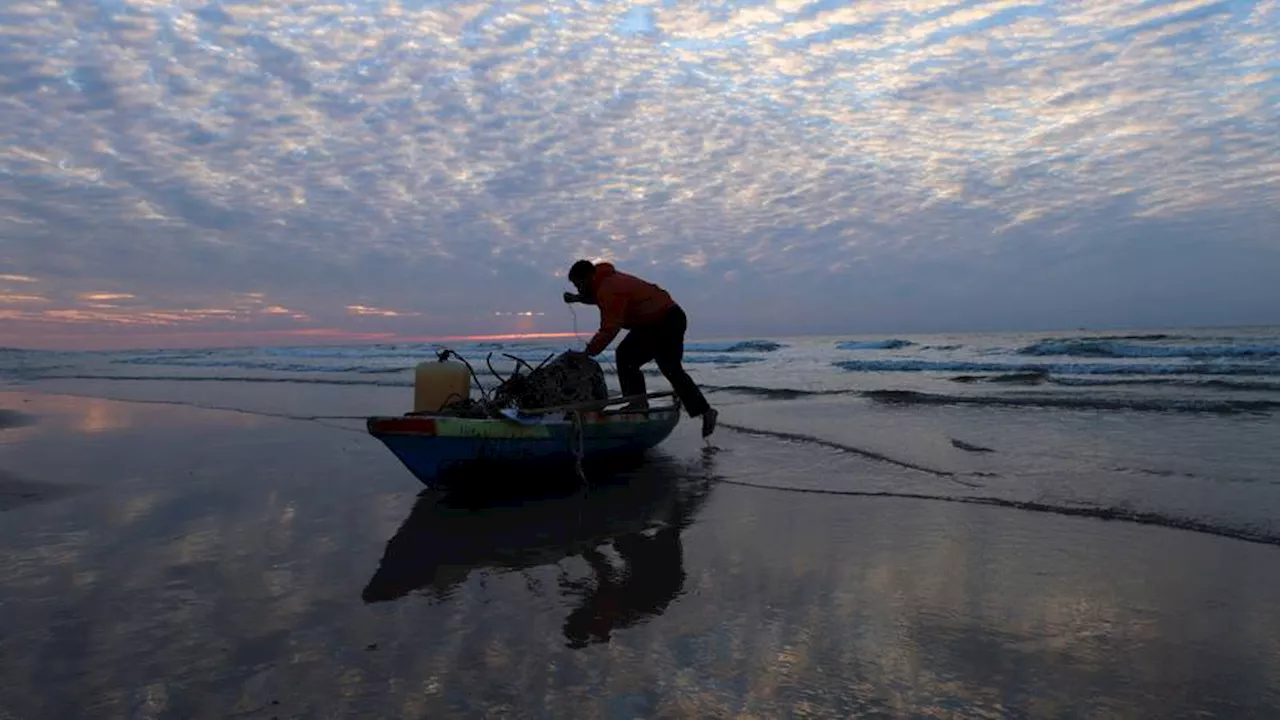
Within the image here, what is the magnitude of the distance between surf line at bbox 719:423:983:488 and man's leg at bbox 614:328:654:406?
8.35 ft

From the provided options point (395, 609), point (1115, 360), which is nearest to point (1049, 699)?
point (395, 609)

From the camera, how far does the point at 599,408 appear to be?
6820 millimetres

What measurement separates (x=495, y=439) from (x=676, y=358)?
2.51 m

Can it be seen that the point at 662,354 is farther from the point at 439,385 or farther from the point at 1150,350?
the point at 1150,350

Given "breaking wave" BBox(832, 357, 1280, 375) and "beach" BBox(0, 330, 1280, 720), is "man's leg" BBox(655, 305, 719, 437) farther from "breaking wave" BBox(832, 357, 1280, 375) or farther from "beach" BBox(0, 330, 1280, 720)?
"breaking wave" BBox(832, 357, 1280, 375)

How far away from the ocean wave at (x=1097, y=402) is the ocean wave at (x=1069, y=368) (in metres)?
7.57

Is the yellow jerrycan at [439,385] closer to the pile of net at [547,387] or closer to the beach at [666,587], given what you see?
the pile of net at [547,387]

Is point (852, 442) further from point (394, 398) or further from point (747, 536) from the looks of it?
point (394, 398)

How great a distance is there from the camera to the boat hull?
5.62 metres

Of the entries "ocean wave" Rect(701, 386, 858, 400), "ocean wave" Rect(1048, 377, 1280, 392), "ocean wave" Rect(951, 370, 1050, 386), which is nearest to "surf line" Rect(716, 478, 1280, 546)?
"ocean wave" Rect(701, 386, 858, 400)

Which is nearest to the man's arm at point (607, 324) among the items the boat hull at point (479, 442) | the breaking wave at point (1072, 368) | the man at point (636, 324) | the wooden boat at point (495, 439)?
the man at point (636, 324)

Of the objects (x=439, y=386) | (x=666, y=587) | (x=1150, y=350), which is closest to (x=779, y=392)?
(x=439, y=386)

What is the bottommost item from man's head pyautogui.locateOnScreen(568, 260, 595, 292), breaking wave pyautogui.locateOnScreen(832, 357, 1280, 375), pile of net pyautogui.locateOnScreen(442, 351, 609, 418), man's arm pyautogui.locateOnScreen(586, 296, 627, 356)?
breaking wave pyautogui.locateOnScreen(832, 357, 1280, 375)

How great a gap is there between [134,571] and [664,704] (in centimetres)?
339
